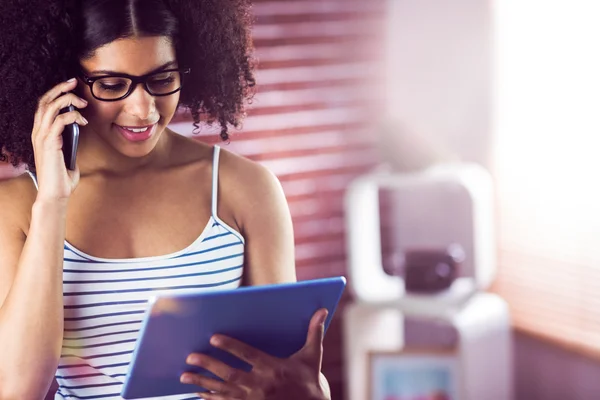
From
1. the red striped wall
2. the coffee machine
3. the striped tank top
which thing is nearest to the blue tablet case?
the striped tank top

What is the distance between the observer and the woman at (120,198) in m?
1.24

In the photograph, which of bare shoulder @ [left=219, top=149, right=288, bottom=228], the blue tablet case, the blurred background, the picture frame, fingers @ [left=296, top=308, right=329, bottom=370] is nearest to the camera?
the blue tablet case

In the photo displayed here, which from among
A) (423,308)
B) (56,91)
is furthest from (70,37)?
(423,308)

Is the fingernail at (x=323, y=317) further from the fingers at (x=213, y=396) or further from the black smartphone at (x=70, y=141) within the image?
the black smartphone at (x=70, y=141)

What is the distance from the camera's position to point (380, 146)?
106 inches

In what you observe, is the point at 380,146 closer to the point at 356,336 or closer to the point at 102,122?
the point at 356,336

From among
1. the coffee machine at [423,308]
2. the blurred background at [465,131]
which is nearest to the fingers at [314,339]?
the coffee machine at [423,308]

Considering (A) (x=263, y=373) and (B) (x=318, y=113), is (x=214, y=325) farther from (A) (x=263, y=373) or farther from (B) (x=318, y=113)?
(B) (x=318, y=113)

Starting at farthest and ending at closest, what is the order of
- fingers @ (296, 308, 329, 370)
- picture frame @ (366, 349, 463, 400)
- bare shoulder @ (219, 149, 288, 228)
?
picture frame @ (366, 349, 463, 400) < bare shoulder @ (219, 149, 288, 228) < fingers @ (296, 308, 329, 370)

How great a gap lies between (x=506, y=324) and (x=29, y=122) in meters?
1.85

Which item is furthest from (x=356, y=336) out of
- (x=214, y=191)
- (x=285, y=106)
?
(x=214, y=191)

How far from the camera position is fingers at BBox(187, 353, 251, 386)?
1.23m

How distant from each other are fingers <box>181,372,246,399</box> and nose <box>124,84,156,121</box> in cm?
37

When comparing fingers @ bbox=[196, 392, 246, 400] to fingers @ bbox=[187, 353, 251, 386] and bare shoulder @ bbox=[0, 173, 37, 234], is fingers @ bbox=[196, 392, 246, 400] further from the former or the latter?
bare shoulder @ bbox=[0, 173, 37, 234]
